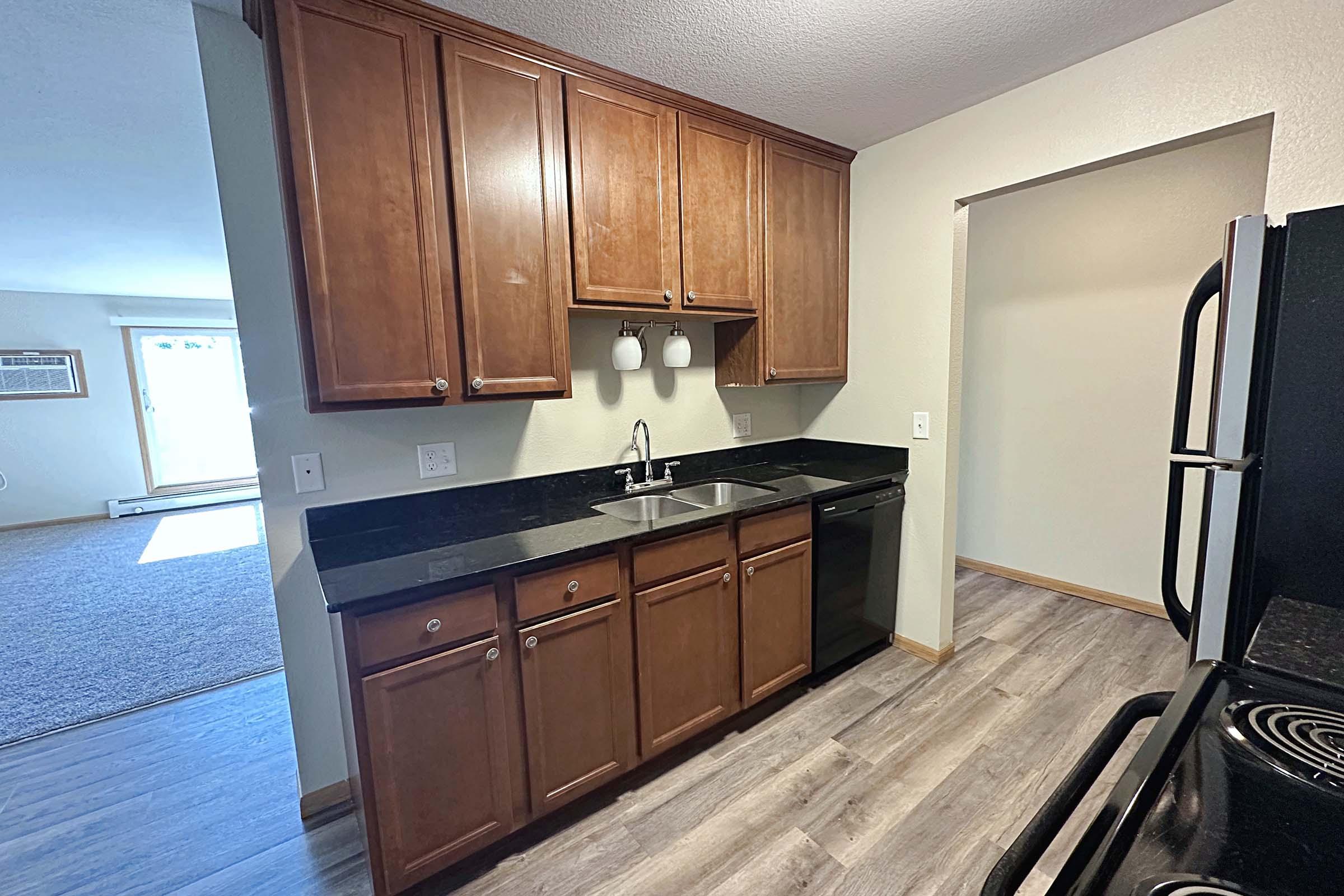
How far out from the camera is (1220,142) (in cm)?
267

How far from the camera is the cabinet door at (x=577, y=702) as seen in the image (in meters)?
1.70

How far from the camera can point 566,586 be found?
5.65 feet

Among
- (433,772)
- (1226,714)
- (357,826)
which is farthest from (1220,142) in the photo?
(357,826)

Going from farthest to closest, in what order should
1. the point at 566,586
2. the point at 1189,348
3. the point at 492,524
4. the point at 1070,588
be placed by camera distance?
the point at 1070,588
the point at 492,524
the point at 566,586
the point at 1189,348

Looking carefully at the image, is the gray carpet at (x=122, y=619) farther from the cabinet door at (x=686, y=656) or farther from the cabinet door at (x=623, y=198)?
the cabinet door at (x=623, y=198)

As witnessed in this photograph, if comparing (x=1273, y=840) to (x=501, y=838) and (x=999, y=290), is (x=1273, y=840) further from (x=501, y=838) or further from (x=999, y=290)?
(x=999, y=290)

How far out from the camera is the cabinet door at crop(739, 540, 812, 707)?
222 centimetres

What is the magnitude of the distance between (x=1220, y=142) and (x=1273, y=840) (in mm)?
3435

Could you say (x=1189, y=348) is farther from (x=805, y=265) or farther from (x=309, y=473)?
(x=309, y=473)

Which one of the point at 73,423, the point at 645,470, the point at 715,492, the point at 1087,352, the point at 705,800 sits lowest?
the point at 705,800

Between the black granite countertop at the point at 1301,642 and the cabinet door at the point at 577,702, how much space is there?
1472 mm

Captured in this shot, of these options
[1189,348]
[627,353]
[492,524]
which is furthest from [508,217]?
[1189,348]

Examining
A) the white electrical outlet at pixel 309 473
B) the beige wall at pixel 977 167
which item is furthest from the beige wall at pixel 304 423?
the beige wall at pixel 977 167

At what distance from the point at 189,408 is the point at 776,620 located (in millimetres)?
7421
